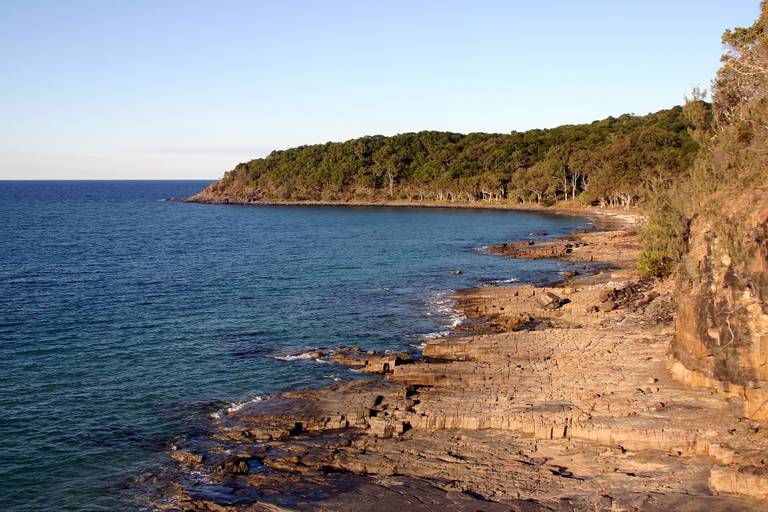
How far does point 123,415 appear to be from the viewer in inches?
1201

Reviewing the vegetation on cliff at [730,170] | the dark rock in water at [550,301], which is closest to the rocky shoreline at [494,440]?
the vegetation on cliff at [730,170]

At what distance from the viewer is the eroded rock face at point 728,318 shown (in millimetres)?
24438

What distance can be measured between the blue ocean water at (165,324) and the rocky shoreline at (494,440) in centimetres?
308

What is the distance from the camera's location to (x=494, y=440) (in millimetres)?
25922

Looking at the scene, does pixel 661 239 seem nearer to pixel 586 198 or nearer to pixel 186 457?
pixel 186 457

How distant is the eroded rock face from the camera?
24.4 m

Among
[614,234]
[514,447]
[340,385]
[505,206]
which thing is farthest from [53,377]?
[505,206]

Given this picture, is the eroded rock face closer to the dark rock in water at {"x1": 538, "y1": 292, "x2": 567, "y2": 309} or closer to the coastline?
the dark rock in water at {"x1": 538, "y1": 292, "x2": 567, "y2": 309}

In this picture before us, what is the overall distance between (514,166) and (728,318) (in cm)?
14006

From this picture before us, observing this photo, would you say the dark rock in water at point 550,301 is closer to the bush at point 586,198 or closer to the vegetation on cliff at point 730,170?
the vegetation on cliff at point 730,170

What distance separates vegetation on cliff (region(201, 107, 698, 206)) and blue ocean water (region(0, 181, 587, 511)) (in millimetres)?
26456

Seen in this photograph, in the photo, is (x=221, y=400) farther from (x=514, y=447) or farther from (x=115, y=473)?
(x=514, y=447)

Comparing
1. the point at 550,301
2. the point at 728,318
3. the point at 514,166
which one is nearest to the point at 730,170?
the point at 728,318

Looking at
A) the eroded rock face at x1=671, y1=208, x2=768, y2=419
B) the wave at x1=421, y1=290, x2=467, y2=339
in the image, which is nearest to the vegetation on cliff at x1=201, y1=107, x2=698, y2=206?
the wave at x1=421, y1=290, x2=467, y2=339
